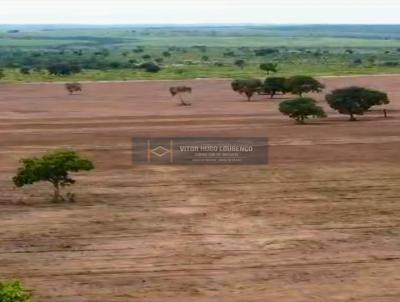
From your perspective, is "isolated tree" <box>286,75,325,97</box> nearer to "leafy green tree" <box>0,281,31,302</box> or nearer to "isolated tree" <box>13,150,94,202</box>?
"isolated tree" <box>13,150,94,202</box>

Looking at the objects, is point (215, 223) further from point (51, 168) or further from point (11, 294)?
point (11, 294)

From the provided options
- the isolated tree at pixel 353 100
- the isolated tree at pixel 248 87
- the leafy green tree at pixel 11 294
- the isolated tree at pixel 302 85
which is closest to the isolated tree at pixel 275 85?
the isolated tree at pixel 248 87

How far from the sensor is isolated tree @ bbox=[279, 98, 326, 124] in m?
56.3

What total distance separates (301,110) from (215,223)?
28.9 metres

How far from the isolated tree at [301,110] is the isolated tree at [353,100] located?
1856mm

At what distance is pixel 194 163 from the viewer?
133 feet

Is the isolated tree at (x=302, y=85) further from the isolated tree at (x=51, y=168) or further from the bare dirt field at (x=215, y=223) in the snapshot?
the isolated tree at (x=51, y=168)

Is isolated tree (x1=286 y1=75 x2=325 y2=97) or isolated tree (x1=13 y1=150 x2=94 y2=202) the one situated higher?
isolated tree (x1=286 y1=75 x2=325 y2=97)

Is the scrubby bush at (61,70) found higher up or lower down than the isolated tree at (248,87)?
higher up

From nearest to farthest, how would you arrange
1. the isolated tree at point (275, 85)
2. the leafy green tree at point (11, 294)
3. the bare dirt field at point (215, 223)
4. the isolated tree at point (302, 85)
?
the leafy green tree at point (11, 294) < the bare dirt field at point (215, 223) < the isolated tree at point (302, 85) < the isolated tree at point (275, 85)

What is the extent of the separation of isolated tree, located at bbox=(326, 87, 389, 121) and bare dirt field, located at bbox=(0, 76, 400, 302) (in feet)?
17.1

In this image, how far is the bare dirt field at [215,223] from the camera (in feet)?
70.8

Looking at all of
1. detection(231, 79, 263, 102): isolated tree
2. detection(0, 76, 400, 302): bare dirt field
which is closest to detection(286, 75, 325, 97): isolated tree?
detection(231, 79, 263, 102): isolated tree

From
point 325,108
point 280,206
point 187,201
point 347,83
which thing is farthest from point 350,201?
point 347,83
